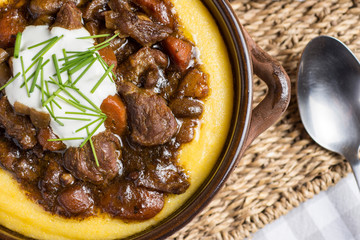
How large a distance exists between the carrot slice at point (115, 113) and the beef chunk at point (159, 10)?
0.55 meters

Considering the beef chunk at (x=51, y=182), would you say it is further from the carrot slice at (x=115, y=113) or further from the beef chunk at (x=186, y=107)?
the beef chunk at (x=186, y=107)

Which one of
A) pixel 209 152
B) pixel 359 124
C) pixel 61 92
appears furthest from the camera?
pixel 359 124

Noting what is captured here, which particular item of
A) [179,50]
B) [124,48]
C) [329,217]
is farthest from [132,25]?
[329,217]

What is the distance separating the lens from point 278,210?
356 centimetres

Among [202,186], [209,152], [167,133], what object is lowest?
[202,186]

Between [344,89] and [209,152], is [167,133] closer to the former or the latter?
[209,152]

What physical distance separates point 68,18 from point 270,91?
134cm

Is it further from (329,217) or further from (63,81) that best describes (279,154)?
(63,81)

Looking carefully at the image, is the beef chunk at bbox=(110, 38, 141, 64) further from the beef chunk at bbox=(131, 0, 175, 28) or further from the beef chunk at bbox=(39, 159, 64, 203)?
the beef chunk at bbox=(39, 159, 64, 203)

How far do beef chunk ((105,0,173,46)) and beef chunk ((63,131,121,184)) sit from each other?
0.62 m

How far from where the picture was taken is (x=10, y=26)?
266 centimetres

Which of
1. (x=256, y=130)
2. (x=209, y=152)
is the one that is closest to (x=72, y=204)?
(x=209, y=152)

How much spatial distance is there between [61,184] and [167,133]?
2.45 ft

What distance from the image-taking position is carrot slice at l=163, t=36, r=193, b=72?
8.72 feet
